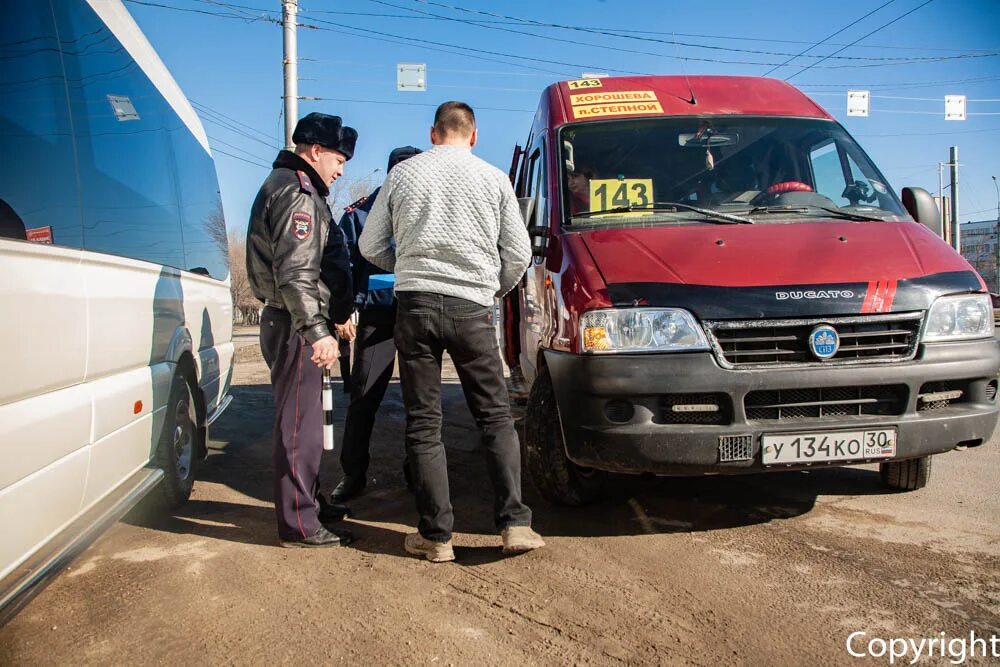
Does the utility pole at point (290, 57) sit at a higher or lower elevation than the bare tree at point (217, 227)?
higher

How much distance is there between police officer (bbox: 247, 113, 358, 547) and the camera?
350 cm

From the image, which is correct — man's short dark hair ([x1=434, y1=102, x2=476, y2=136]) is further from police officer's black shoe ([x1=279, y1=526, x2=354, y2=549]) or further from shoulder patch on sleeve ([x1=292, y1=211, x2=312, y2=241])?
police officer's black shoe ([x1=279, y1=526, x2=354, y2=549])

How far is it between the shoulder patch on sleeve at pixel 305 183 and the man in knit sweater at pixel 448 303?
36 cm

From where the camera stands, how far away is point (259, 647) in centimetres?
263

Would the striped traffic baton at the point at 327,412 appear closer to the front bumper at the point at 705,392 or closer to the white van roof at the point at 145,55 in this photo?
the front bumper at the point at 705,392

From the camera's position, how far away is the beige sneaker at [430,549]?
3.41 meters

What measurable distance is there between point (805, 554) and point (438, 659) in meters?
1.78

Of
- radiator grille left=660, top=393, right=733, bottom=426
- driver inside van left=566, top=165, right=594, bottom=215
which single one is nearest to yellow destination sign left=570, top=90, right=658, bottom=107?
driver inside van left=566, top=165, right=594, bottom=215

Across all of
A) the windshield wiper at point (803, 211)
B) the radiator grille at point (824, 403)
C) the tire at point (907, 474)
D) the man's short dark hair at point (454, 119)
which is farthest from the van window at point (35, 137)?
the tire at point (907, 474)

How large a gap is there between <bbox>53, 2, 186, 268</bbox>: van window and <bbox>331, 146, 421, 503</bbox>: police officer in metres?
1.11

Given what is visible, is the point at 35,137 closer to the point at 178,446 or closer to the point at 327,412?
the point at 327,412

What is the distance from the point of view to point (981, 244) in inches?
2093

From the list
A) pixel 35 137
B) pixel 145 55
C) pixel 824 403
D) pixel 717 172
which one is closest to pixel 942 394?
pixel 824 403

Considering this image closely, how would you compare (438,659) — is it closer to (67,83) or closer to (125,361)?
(125,361)
